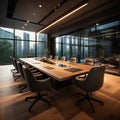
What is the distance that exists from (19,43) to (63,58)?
4.88 meters

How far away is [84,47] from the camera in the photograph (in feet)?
23.5

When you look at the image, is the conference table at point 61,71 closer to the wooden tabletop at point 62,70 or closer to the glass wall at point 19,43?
the wooden tabletop at point 62,70

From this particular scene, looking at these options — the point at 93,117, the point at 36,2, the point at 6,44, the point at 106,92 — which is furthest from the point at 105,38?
the point at 6,44

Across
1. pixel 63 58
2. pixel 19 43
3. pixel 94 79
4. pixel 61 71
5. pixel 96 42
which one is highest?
pixel 19 43

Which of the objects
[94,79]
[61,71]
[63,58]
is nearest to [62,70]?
[61,71]

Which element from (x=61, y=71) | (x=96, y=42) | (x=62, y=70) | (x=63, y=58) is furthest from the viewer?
(x=96, y=42)

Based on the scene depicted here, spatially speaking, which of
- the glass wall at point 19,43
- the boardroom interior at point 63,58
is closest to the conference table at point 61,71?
the boardroom interior at point 63,58

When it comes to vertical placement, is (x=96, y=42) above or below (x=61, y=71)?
above

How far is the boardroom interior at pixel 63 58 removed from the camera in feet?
7.20

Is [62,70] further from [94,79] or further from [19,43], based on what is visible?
[19,43]

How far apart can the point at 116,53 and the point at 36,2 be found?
15.1ft

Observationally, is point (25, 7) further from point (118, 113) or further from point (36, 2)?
point (118, 113)

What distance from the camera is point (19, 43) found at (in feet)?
28.0

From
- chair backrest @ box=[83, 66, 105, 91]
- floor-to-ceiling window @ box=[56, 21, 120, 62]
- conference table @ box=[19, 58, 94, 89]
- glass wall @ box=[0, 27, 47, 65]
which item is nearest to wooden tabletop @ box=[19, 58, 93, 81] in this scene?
conference table @ box=[19, 58, 94, 89]
